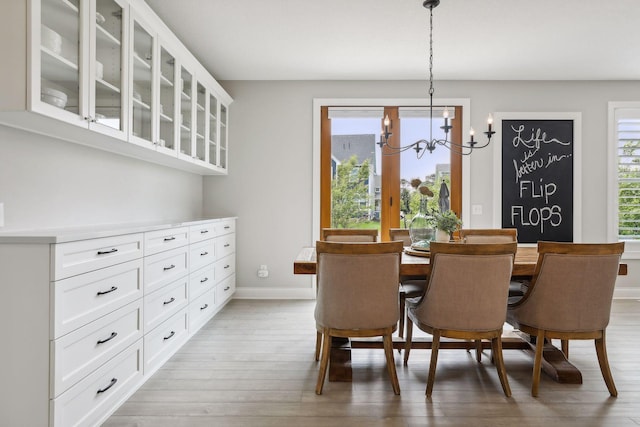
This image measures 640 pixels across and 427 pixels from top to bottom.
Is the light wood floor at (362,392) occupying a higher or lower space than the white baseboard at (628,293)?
lower

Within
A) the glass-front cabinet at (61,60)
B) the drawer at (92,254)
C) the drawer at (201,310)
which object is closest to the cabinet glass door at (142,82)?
the glass-front cabinet at (61,60)

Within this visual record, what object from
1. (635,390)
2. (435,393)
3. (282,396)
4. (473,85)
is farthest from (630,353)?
(473,85)

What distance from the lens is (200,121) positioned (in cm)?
347

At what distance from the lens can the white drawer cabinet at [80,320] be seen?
4.91 ft

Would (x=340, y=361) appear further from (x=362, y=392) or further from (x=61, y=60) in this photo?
(x=61, y=60)

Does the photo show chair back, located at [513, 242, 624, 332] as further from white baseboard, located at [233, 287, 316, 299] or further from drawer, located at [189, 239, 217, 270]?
white baseboard, located at [233, 287, 316, 299]

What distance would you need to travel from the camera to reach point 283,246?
14.3 feet

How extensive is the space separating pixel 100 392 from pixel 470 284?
198 cm

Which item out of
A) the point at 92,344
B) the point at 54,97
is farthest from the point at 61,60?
the point at 92,344

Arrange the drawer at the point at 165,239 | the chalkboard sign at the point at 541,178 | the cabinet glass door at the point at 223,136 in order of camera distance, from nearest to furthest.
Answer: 1. the drawer at the point at 165,239
2. the cabinet glass door at the point at 223,136
3. the chalkboard sign at the point at 541,178

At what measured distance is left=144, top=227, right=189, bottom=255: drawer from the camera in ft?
7.39

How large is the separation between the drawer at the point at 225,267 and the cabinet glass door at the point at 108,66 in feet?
6.02

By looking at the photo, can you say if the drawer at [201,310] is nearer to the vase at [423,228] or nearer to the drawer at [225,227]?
the drawer at [225,227]

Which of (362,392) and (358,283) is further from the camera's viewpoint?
(362,392)
